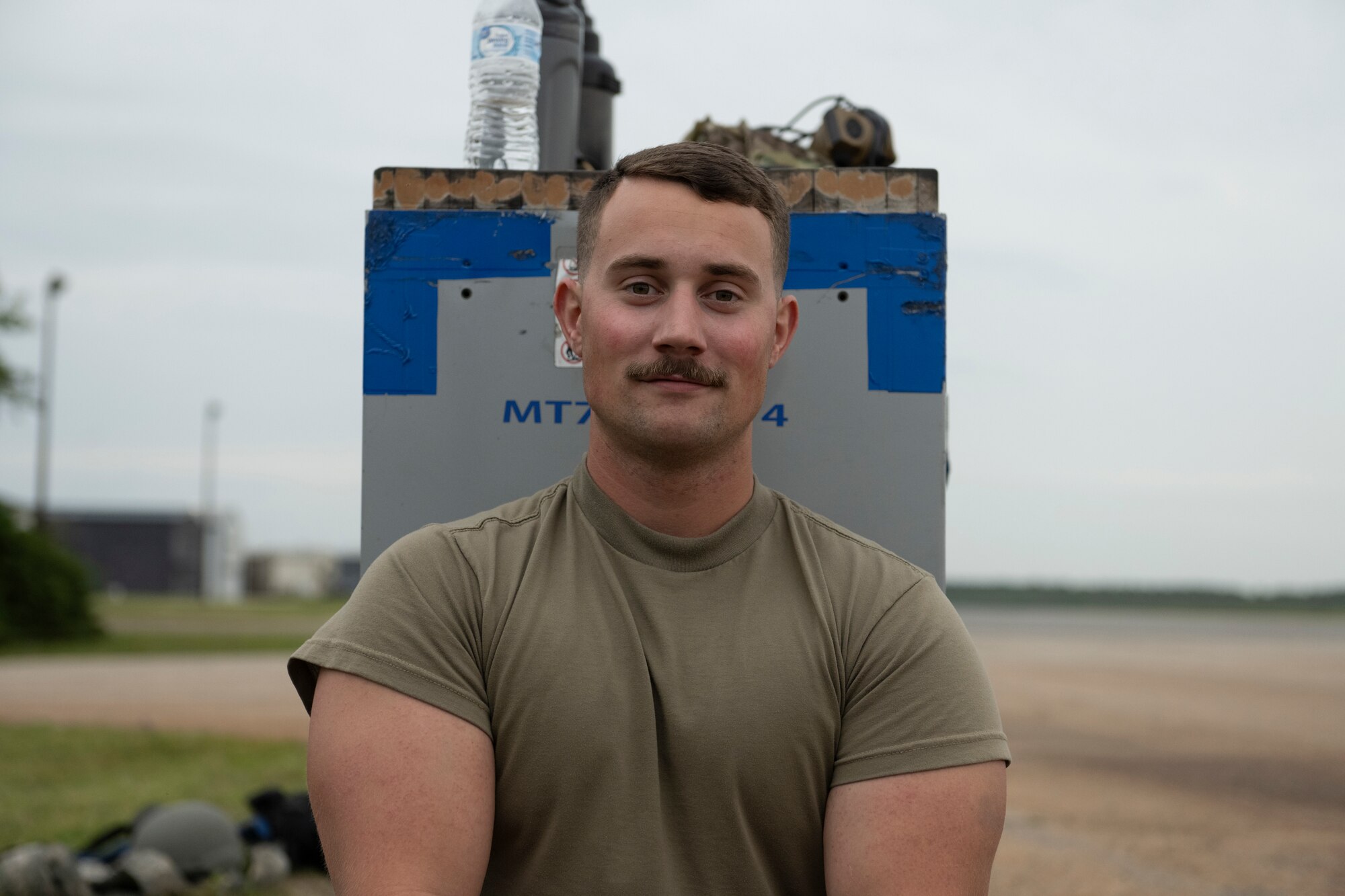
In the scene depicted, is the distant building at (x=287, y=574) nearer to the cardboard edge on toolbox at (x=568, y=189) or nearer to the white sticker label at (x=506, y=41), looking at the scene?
the white sticker label at (x=506, y=41)

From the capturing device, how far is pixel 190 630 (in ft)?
88.9

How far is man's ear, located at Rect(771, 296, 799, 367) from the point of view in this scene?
206 centimetres

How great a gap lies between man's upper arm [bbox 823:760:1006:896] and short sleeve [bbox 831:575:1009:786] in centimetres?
2

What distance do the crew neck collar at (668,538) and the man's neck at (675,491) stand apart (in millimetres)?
18

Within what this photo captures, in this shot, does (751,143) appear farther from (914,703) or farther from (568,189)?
(914,703)

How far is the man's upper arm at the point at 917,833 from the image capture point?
1.62 metres

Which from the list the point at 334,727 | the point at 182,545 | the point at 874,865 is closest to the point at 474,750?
the point at 334,727

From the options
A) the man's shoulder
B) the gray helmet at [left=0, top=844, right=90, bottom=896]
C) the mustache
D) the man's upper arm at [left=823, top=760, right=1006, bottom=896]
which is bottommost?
the gray helmet at [left=0, top=844, right=90, bottom=896]

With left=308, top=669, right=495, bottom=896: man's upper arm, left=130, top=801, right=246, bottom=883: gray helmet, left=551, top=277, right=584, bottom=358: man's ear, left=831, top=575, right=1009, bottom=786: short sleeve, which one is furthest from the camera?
left=130, top=801, right=246, bottom=883: gray helmet

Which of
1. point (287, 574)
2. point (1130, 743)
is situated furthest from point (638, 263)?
point (287, 574)

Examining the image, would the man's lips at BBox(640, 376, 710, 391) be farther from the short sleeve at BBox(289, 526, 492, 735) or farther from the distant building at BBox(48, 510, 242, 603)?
the distant building at BBox(48, 510, 242, 603)

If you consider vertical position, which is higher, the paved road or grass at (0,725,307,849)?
grass at (0,725,307,849)

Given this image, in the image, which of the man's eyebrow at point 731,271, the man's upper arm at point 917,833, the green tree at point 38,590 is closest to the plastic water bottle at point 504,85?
the man's eyebrow at point 731,271

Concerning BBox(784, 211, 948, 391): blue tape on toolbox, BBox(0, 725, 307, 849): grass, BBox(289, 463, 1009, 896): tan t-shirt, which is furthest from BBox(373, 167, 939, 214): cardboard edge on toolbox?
BBox(0, 725, 307, 849): grass
